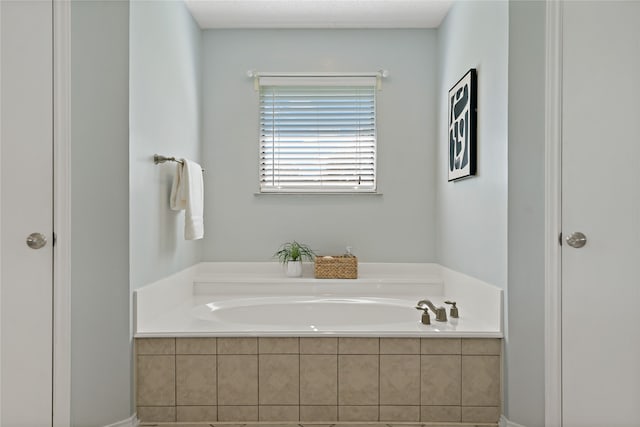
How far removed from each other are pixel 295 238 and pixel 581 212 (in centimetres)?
187

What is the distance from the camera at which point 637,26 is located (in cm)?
174

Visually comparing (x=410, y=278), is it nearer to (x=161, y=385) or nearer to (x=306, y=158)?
(x=306, y=158)

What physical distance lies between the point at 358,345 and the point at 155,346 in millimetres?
927

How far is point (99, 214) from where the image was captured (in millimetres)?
1963

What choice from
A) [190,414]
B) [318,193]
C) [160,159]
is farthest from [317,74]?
[190,414]

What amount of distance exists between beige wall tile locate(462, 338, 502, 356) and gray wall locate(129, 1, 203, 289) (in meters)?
1.54

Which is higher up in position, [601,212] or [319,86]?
[319,86]

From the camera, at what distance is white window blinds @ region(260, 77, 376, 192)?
325cm

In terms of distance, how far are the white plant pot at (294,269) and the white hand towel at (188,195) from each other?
0.71 metres
